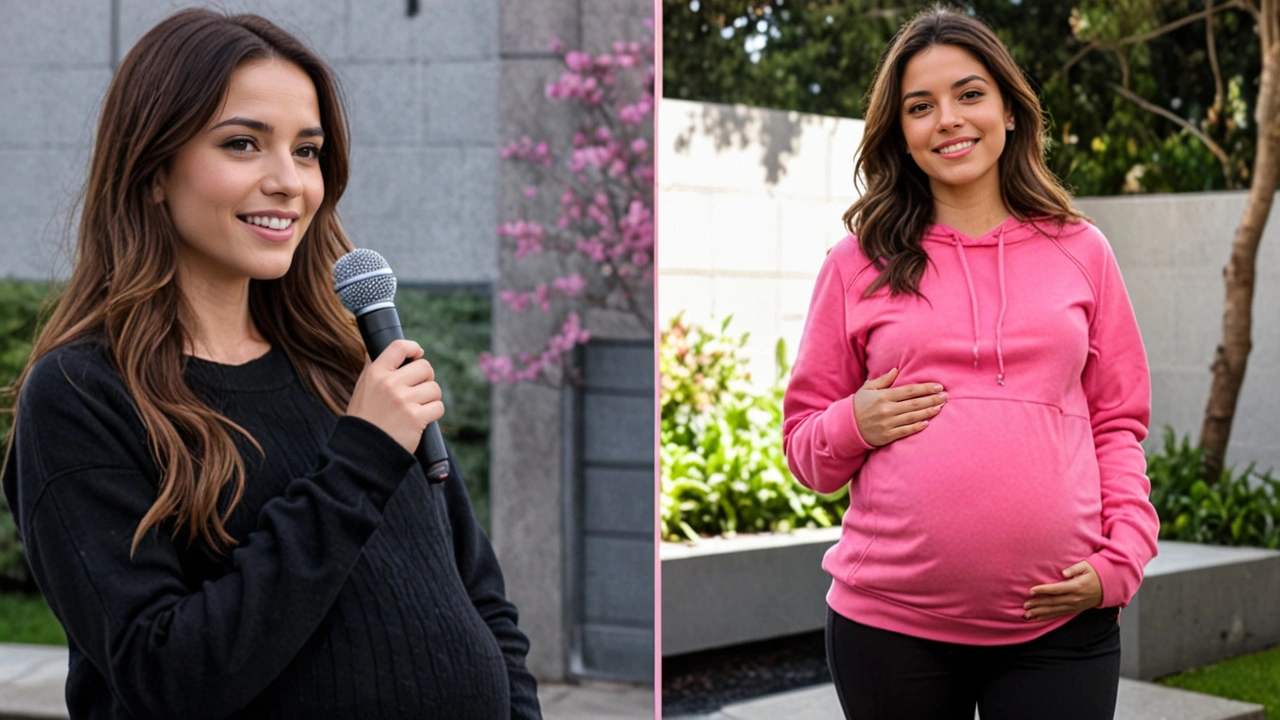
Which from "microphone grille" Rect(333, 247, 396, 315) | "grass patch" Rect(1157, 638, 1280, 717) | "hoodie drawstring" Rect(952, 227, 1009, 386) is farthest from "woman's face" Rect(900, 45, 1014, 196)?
"grass patch" Rect(1157, 638, 1280, 717)

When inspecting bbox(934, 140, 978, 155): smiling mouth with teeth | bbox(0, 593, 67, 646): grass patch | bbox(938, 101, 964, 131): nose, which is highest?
bbox(938, 101, 964, 131): nose

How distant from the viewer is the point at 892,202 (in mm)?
1702

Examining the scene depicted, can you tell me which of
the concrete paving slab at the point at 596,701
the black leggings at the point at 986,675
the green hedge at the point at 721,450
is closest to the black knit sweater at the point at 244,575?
the black leggings at the point at 986,675

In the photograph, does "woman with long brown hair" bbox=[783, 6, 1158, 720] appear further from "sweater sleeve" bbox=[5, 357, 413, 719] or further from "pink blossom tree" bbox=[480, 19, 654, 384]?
"pink blossom tree" bbox=[480, 19, 654, 384]

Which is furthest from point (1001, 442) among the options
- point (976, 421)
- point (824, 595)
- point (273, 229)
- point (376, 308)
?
point (824, 595)

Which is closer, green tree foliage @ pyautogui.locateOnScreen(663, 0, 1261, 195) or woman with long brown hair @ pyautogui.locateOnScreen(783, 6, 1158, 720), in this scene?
woman with long brown hair @ pyautogui.locateOnScreen(783, 6, 1158, 720)

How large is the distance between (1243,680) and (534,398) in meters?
2.54

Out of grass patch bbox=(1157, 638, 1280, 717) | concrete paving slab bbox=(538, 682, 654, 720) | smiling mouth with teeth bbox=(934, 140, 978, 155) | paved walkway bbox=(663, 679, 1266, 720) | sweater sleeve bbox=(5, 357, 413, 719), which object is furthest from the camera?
concrete paving slab bbox=(538, 682, 654, 720)

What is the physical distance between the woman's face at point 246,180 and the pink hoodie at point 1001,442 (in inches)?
28.6

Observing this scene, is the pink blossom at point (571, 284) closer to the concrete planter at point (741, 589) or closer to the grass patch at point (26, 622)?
the concrete planter at point (741, 589)

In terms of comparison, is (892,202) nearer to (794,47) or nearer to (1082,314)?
(1082,314)

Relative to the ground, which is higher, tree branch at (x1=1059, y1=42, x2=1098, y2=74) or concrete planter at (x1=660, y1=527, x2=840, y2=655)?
tree branch at (x1=1059, y1=42, x2=1098, y2=74)

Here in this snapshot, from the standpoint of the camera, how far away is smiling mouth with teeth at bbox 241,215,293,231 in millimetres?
1358

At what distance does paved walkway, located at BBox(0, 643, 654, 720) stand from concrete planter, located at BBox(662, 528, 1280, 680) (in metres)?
0.97
